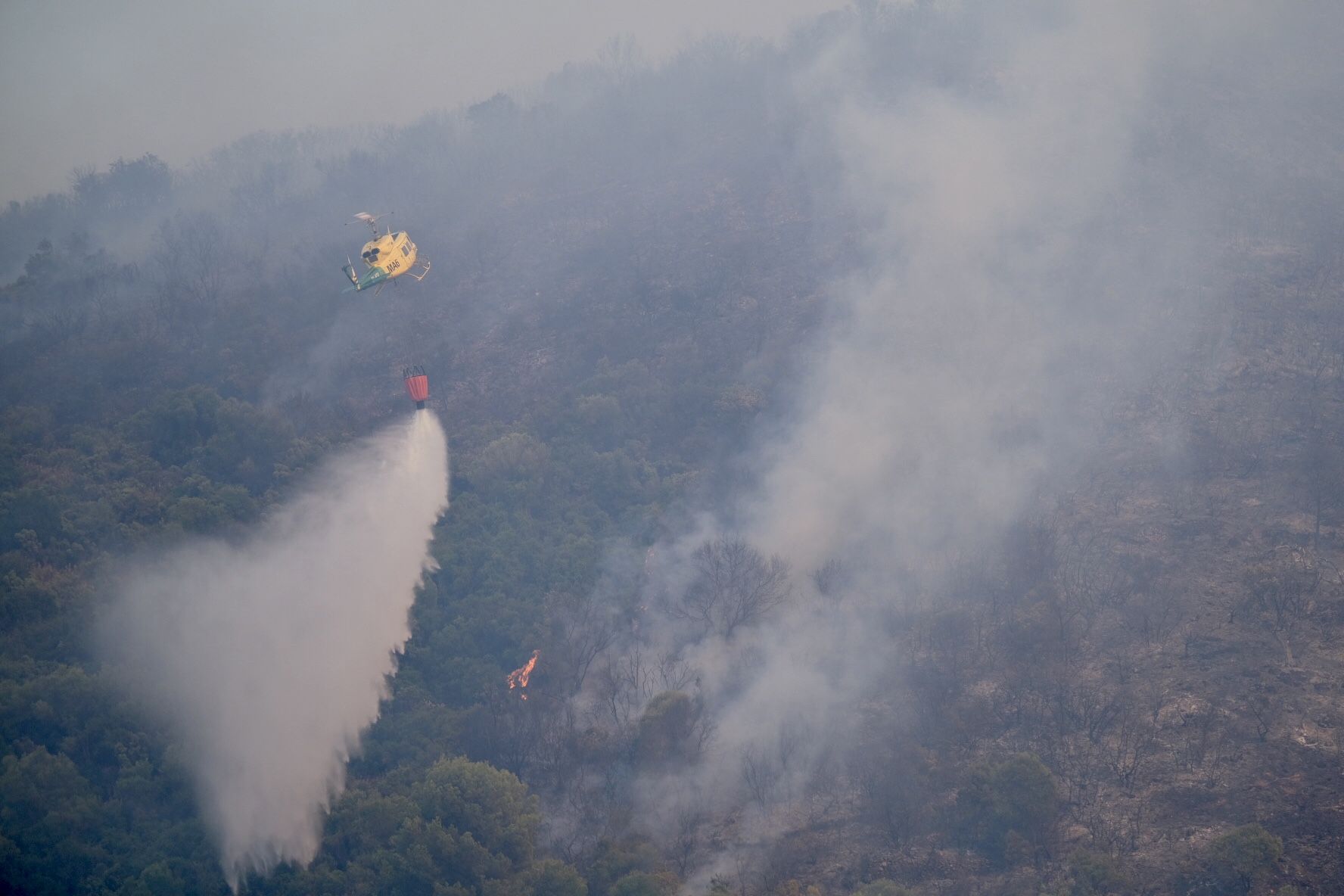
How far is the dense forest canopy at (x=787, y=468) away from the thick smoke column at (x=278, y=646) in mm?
1035

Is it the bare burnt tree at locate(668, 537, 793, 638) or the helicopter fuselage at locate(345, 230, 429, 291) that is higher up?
the helicopter fuselage at locate(345, 230, 429, 291)

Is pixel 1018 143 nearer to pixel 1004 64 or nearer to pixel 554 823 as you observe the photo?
pixel 1004 64

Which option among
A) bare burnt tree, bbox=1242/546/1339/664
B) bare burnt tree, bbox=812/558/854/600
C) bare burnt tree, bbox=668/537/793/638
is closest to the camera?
bare burnt tree, bbox=1242/546/1339/664

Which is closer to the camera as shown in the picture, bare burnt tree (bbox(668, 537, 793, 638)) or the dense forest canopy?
the dense forest canopy

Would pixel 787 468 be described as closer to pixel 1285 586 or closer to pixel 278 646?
pixel 1285 586

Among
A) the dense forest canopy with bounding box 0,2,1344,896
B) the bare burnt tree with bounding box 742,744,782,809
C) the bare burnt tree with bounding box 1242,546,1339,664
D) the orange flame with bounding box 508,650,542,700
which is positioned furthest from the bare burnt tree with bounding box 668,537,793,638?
the bare burnt tree with bounding box 1242,546,1339,664

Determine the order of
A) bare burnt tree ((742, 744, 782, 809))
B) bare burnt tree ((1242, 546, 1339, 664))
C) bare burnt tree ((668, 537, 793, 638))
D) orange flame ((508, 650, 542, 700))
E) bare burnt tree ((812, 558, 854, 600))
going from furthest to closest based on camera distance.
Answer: bare burnt tree ((812, 558, 854, 600))
bare burnt tree ((668, 537, 793, 638))
orange flame ((508, 650, 542, 700))
bare burnt tree ((1242, 546, 1339, 664))
bare burnt tree ((742, 744, 782, 809))

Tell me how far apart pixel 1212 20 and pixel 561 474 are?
10643cm

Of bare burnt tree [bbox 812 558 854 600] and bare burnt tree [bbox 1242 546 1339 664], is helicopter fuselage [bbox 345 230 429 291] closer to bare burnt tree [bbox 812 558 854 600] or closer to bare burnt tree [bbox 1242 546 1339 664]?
bare burnt tree [bbox 812 558 854 600]

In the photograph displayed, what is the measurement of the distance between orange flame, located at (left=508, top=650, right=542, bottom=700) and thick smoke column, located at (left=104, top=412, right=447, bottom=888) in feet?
25.0

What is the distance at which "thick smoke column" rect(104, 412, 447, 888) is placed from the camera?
60344mm

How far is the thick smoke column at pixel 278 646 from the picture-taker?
60.3m

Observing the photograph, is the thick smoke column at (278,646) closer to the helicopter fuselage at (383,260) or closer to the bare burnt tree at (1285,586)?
the helicopter fuselage at (383,260)

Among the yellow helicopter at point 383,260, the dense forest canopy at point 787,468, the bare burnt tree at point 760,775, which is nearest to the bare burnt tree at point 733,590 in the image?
the dense forest canopy at point 787,468
